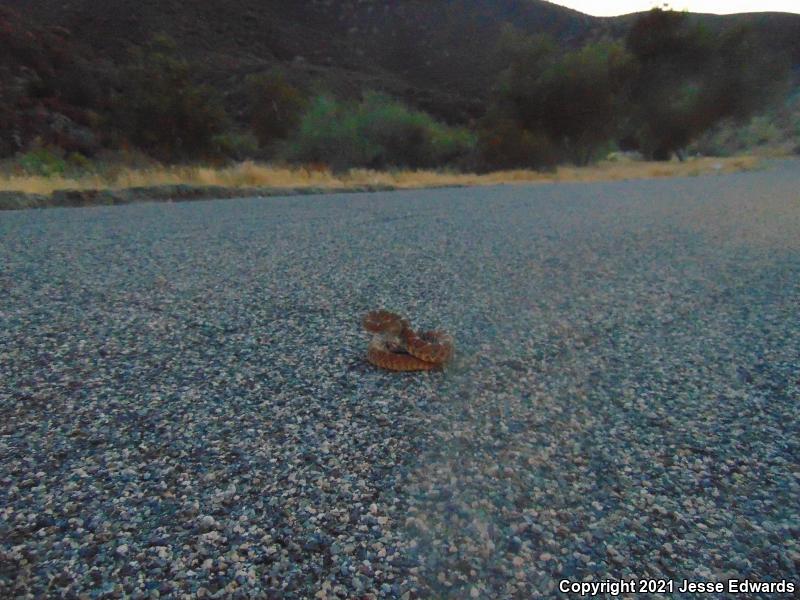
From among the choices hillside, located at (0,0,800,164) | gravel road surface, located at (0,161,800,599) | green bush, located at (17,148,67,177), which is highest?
hillside, located at (0,0,800,164)

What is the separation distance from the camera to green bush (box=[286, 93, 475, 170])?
22.5m

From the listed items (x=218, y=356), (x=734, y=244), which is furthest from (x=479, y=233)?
(x=218, y=356)

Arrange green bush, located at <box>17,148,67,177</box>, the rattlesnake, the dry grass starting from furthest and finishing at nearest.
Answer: green bush, located at <box>17,148,67,177</box> < the dry grass < the rattlesnake

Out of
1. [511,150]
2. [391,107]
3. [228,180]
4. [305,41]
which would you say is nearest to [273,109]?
[391,107]

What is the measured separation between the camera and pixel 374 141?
76.2ft

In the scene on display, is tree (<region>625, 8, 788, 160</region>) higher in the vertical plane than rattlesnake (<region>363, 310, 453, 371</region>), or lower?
higher

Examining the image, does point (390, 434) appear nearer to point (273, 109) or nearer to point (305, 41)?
point (273, 109)

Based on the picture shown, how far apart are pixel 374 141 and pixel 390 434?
22.4m

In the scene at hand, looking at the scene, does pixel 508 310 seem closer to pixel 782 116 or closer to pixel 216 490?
pixel 216 490

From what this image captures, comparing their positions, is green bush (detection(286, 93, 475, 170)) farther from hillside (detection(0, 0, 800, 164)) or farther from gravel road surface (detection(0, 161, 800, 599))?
gravel road surface (detection(0, 161, 800, 599))

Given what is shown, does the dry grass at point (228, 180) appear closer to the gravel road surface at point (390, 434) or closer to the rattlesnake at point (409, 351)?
the gravel road surface at point (390, 434)

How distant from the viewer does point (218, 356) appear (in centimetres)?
247

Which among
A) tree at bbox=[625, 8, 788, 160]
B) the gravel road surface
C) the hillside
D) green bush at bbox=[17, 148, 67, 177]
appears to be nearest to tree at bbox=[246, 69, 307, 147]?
the hillside

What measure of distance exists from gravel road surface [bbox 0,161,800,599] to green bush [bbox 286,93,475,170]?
1890 centimetres
